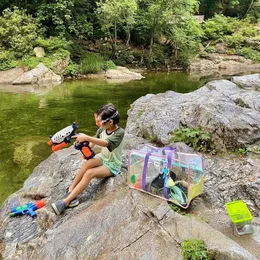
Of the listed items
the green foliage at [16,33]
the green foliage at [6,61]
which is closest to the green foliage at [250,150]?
the green foliage at [6,61]

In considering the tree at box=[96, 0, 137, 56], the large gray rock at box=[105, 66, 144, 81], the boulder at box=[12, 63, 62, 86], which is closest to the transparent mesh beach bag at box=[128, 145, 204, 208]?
the boulder at box=[12, 63, 62, 86]

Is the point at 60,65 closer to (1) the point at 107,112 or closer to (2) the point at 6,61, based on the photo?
(2) the point at 6,61

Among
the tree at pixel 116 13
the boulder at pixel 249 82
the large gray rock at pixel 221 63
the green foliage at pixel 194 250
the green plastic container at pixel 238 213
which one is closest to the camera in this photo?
the green foliage at pixel 194 250

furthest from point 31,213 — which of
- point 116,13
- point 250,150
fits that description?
point 116,13

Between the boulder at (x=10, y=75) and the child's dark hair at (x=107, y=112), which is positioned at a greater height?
the child's dark hair at (x=107, y=112)

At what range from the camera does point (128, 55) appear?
80.0 feet

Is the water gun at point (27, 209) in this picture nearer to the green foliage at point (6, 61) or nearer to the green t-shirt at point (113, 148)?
the green t-shirt at point (113, 148)

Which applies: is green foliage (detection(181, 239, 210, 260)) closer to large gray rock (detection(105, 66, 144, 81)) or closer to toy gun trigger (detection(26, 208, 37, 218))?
toy gun trigger (detection(26, 208, 37, 218))

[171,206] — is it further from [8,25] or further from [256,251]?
[8,25]

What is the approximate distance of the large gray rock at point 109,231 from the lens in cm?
303

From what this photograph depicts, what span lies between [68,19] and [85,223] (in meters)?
20.9

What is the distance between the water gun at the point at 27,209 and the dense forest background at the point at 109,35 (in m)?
16.4

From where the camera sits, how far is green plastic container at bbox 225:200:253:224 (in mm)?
3271

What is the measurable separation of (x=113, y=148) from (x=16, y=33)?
60.8 ft
